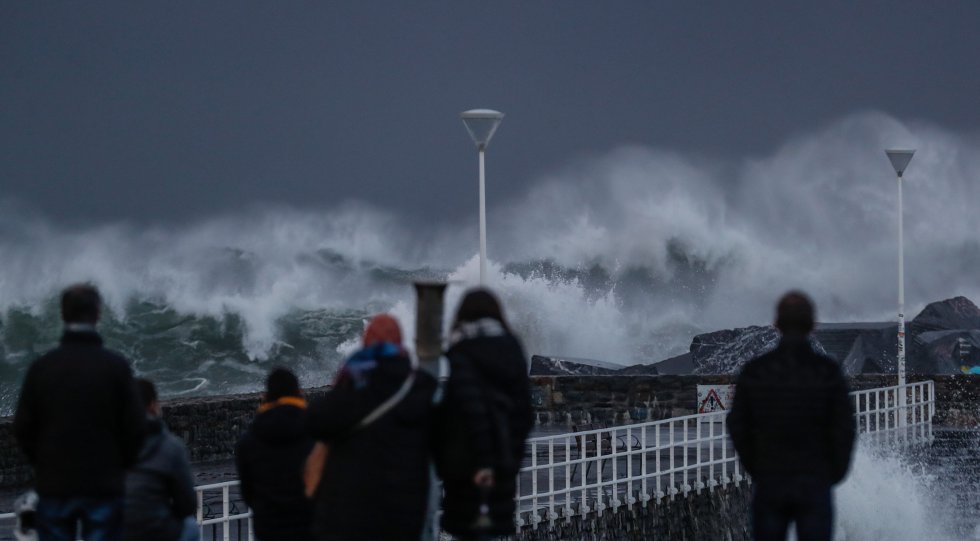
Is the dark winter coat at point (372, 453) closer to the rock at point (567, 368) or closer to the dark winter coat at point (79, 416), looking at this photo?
the dark winter coat at point (79, 416)

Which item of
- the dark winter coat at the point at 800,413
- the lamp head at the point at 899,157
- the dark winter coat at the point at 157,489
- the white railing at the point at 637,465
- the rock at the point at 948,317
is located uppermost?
the lamp head at the point at 899,157

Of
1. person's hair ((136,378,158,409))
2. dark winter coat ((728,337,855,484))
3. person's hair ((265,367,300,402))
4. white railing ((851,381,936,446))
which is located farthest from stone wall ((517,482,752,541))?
dark winter coat ((728,337,855,484))

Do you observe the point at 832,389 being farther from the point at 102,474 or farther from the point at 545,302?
the point at 545,302

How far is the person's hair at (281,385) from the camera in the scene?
6078 millimetres

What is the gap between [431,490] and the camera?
5.84 meters

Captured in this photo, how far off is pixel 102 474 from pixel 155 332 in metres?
44.9

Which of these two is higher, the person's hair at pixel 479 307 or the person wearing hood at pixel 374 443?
the person's hair at pixel 479 307

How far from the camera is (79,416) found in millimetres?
5426

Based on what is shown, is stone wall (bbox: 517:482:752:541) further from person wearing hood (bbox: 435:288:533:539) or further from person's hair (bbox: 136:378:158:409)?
person wearing hood (bbox: 435:288:533:539)

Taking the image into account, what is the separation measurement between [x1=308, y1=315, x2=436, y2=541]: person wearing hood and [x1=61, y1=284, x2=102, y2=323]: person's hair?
75 centimetres

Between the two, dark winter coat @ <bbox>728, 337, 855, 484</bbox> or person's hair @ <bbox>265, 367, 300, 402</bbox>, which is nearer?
dark winter coat @ <bbox>728, 337, 855, 484</bbox>

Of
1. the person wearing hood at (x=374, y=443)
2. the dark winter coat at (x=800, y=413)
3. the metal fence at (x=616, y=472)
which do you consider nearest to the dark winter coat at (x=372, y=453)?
the person wearing hood at (x=374, y=443)

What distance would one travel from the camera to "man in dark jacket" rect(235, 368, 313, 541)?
20.0 ft

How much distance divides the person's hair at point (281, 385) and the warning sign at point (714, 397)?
1346cm
